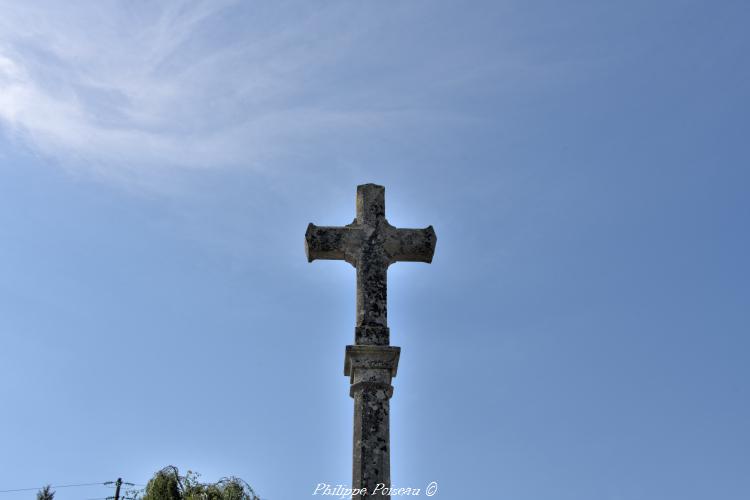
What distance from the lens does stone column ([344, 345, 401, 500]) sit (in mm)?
7387

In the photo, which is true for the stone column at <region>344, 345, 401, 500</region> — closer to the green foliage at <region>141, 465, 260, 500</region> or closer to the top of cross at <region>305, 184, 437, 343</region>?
the top of cross at <region>305, 184, 437, 343</region>

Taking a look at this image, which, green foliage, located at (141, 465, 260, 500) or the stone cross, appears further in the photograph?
green foliage, located at (141, 465, 260, 500)

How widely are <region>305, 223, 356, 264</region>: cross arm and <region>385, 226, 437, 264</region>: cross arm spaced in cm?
41

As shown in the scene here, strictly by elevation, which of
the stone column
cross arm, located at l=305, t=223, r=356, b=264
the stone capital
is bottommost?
the stone column

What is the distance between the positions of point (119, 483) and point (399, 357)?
2871 centimetres

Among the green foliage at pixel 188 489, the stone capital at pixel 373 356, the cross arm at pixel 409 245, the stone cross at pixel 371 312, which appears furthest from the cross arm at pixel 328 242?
the green foliage at pixel 188 489

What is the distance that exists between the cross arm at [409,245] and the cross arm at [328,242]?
41 centimetres

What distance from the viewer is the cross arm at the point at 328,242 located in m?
8.53

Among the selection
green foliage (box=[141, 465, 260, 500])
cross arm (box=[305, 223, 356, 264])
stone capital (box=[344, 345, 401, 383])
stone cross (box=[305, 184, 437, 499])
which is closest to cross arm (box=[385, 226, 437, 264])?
stone cross (box=[305, 184, 437, 499])

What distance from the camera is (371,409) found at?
7664 millimetres

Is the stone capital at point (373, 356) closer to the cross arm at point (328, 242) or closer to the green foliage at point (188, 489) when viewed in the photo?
the cross arm at point (328, 242)

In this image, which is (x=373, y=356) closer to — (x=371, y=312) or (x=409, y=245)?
(x=371, y=312)

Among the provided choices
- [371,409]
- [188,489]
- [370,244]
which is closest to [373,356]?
[371,409]

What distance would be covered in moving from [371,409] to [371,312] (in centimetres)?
97
